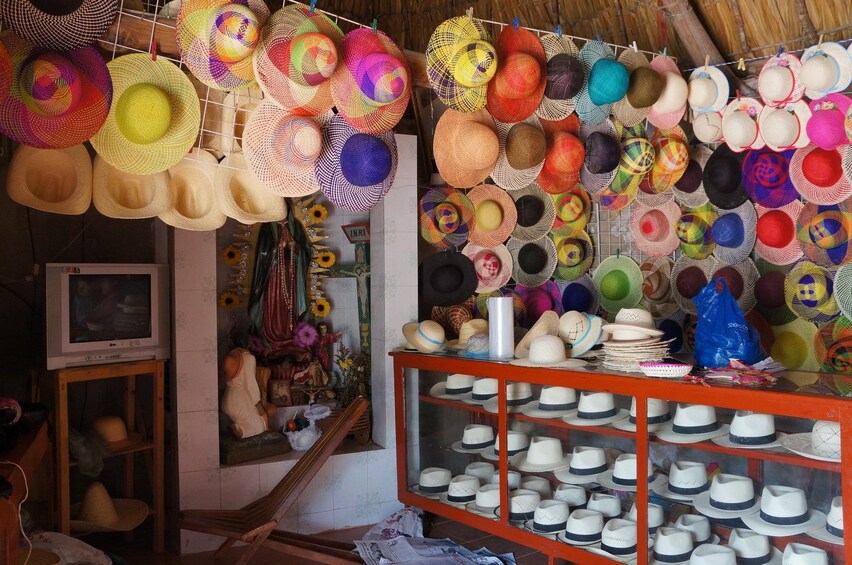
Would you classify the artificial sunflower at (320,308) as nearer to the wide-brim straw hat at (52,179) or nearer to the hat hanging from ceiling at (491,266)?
the hat hanging from ceiling at (491,266)

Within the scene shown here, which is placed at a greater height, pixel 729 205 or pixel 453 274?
pixel 729 205

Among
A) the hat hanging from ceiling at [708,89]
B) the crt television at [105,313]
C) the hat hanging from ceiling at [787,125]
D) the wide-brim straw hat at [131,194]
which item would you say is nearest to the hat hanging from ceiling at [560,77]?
the hat hanging from ceiling at [708,89]

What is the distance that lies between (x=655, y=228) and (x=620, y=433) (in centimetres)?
162

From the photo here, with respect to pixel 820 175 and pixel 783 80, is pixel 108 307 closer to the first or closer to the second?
pixel 783 80

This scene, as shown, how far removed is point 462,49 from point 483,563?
8.04 ft

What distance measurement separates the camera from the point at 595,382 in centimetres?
313

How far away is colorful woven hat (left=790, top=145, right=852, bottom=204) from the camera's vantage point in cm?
338

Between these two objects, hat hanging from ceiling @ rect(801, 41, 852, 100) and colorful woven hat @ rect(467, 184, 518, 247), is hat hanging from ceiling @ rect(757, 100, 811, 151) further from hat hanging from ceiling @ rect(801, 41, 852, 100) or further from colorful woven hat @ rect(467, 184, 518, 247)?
colorful woven hat @ rect(467, 184, 518, 247)

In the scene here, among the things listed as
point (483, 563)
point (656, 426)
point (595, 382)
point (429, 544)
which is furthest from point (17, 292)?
point (656, 426)

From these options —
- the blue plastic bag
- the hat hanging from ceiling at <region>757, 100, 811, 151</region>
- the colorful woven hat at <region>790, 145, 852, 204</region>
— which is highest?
the hat hanging from ceiling at <region>757, 100, 811, 151</region>

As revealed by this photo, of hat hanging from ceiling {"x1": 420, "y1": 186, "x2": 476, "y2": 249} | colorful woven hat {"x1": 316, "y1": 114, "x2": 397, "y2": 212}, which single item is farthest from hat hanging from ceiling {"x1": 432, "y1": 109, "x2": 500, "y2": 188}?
hat hanging from ceiling {"x1": 420, "y1": 186, "x2": 476, "y2": 249}

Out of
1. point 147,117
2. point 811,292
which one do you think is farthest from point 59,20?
point 811,292

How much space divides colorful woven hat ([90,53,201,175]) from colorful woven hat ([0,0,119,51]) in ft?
0.90

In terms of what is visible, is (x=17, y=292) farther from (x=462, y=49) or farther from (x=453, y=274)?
(x=462, y=49)
